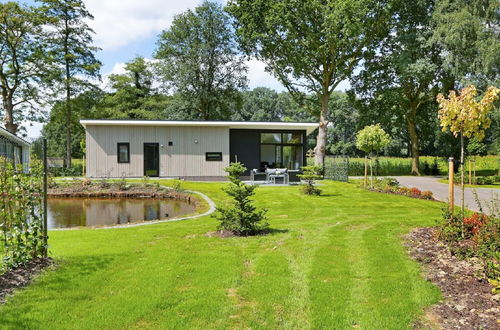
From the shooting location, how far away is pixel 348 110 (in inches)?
1957

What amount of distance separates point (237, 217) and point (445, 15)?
69.7ft

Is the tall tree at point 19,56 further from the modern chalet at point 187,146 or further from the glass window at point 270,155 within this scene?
the glass window at point 270,155

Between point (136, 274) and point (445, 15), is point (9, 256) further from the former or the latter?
point (445, 15)

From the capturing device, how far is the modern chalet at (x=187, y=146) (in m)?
20.0

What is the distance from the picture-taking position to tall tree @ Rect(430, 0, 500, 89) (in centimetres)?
2039

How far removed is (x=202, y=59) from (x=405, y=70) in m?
16.9

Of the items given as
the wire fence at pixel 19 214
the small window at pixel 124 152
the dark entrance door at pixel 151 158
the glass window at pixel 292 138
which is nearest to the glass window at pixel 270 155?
the glass window at pixel 292 138

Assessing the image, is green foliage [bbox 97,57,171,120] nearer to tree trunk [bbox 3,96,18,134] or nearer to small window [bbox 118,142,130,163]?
tree trunk [bbox 3,96,18,134]

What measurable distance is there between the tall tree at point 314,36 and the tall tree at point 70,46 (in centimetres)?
1255

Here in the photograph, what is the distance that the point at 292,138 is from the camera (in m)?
21.8

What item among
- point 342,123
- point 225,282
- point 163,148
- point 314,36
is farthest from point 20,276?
point 342,123

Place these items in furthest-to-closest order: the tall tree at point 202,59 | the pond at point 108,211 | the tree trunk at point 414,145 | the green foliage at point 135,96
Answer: the green foliage at point 135,96 < the tall tree at point 202,59 < the tree trunk at point 414,145 < the pond at point 108,211

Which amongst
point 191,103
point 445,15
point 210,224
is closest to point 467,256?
Result: point 210,224

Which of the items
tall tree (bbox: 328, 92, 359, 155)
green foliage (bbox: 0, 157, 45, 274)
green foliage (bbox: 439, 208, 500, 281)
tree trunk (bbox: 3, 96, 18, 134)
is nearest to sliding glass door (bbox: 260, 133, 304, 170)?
green foliage (bbox: 439, 208, 500, 281)
